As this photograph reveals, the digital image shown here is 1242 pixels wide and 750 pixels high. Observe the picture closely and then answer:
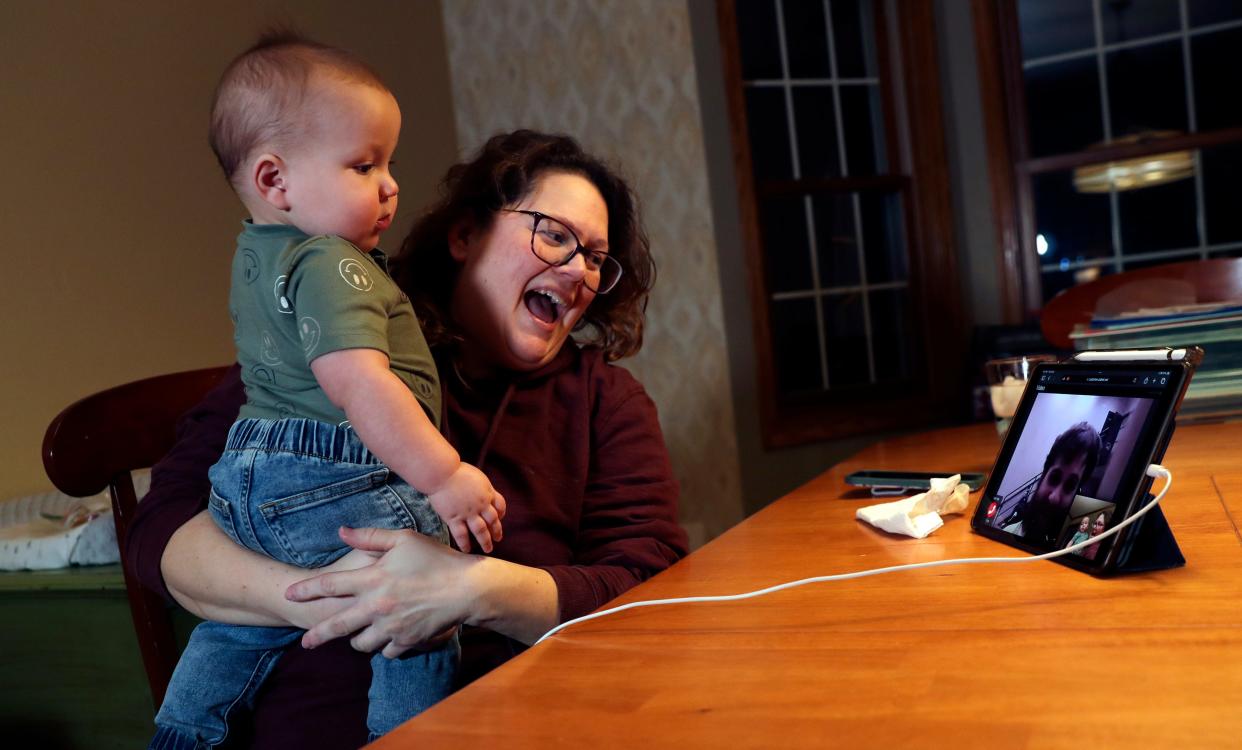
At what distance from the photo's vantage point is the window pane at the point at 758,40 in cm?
446

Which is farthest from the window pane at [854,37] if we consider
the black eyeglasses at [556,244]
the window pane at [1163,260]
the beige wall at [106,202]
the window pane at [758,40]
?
the black eyeglasses at [556,244]

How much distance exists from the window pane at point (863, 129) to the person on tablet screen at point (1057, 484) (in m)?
3.78

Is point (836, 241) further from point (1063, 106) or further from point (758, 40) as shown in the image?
point (1063, 106)

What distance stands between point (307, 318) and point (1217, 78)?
450 centimetres

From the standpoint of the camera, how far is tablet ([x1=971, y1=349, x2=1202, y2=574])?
914 millimetres

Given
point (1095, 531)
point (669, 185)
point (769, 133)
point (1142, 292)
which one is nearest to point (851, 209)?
point (769, 133)

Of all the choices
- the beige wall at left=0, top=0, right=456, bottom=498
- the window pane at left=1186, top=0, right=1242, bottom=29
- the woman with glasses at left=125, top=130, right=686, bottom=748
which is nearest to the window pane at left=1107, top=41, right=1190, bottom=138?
the window pane at left=1186, top=0, right=1242, bottom=29

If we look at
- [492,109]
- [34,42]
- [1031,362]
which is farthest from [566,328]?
[492,109]

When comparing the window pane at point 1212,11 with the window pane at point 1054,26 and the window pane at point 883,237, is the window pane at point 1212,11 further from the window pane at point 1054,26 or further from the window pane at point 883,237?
the window pane at point 883,237

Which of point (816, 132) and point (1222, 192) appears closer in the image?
point (1222, 192)

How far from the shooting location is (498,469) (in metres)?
1.53

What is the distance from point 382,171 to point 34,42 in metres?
2.04

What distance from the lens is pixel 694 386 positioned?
14.2 ft

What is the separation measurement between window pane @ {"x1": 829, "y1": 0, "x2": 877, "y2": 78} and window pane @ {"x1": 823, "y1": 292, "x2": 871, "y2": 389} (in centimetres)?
99
